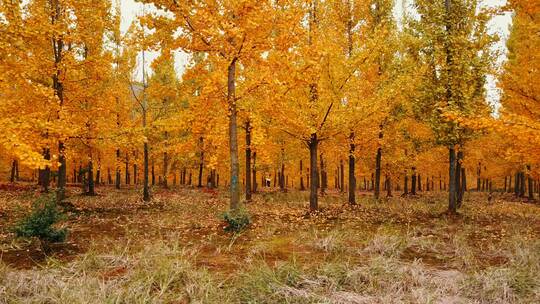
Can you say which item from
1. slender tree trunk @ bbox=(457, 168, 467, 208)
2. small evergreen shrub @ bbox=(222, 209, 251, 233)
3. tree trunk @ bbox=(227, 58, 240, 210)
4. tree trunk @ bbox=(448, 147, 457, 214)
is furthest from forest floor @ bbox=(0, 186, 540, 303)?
slender tree trunk @ bbox=(457, 168, 467, 208)

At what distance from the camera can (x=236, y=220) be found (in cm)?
919

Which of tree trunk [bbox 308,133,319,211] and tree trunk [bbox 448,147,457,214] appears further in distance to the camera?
tree trunk [bbox 448,147,457,214]

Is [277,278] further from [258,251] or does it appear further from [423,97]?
[423,97]

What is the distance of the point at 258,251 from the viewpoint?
6.86m

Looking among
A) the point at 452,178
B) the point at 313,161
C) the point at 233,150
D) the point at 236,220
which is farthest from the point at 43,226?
the point at 452,178

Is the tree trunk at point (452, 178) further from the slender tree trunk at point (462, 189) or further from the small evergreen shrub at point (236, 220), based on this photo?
the small evergreen shrub at point (236, 220)

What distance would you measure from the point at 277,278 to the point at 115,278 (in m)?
2.22

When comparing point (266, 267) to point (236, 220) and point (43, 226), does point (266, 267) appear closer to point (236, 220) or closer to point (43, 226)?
point (236, 220)

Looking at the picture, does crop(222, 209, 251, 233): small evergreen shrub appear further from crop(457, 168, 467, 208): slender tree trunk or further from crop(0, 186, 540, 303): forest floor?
crop(457, 168, 467, 208): slender tree trunk

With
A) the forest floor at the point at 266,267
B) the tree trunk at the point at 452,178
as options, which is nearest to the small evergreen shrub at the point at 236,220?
the forest floor at the point at 266,267

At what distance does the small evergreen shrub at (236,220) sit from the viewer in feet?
30.1

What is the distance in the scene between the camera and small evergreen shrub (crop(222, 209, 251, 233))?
9.17 meters

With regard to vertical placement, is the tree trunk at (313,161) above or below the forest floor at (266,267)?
above

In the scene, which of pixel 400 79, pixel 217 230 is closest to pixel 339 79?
pixel 400 79
